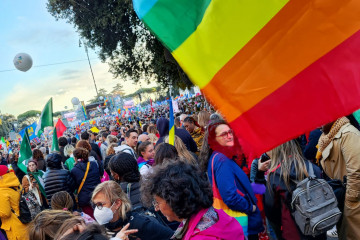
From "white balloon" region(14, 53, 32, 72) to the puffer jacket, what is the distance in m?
9.33

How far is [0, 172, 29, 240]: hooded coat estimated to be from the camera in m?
4.24

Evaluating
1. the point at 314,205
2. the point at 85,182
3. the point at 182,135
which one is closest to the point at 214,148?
the point at 314,205

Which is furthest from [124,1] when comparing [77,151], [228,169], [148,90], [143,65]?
[148,90]

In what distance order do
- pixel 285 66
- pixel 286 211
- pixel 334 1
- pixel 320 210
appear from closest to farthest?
1. pixel 334 1
2. pixel 285 66
3. pixel 320 210
4. pixel 286 211

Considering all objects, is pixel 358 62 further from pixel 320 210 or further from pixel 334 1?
pixel 320 210

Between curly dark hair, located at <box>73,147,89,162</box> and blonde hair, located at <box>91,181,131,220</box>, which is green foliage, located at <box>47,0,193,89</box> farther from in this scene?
blonde hair, located at <box>91,181,131,220</box>

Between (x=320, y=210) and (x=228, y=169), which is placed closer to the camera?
(x=320, y=210)

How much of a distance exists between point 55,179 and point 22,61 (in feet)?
31.6

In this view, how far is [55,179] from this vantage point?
4.51 meters

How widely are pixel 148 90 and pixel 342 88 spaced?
97688mm

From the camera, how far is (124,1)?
12.9m

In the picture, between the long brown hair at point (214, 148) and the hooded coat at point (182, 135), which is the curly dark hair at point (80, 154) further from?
the long brown hair at point (214, 148)

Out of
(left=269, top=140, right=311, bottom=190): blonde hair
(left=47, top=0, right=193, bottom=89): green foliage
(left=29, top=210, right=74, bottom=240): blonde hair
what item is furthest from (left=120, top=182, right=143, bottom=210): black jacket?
(left=47, top=0, right=193, bottom=89): green foliage

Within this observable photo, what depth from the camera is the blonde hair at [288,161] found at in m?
2.55
